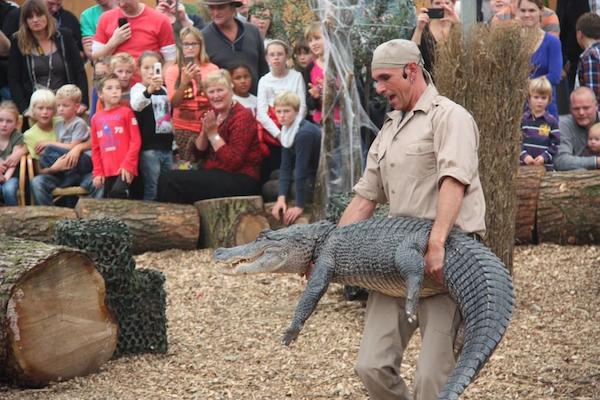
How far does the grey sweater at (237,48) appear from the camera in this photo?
31.7ft

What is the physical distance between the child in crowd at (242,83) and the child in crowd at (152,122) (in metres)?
0.67

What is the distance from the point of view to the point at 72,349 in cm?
619

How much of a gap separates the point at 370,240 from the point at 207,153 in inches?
197

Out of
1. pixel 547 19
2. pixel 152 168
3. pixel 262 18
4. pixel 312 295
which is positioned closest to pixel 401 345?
pixel 312 295

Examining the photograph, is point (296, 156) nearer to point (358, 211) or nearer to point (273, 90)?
point (273, 90)

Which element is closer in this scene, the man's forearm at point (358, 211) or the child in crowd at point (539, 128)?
the man's forearm at point (358, 211)

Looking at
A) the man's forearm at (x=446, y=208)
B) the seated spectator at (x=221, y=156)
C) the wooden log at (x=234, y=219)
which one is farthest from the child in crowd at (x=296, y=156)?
the man's forearm at (x=446, y=208)

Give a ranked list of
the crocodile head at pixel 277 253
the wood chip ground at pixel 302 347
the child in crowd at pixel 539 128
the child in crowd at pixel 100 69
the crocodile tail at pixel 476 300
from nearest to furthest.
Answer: the crocodile tail at pixel 476 300 < the crocodile head at pixel 277 253 < the wood chip ground at pixel 302 347 < the child in crowd at pixel 539 128 < the child in crowd at pixel 100 69

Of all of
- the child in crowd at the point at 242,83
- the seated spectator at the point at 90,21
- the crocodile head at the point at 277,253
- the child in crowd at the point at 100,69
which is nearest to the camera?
the crocodile head at the point at 277,253

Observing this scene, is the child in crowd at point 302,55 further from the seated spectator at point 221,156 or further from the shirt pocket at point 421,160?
the shirt pocket at point 421,160

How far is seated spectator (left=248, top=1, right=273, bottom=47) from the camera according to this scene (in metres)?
10.8

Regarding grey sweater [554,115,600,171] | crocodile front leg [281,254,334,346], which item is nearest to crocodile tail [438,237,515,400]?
crocodile front leg [281,254,334,346]

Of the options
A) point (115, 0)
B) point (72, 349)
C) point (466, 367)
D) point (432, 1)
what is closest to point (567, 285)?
point (432, 1)

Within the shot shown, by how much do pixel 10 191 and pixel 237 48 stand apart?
6.91ft
